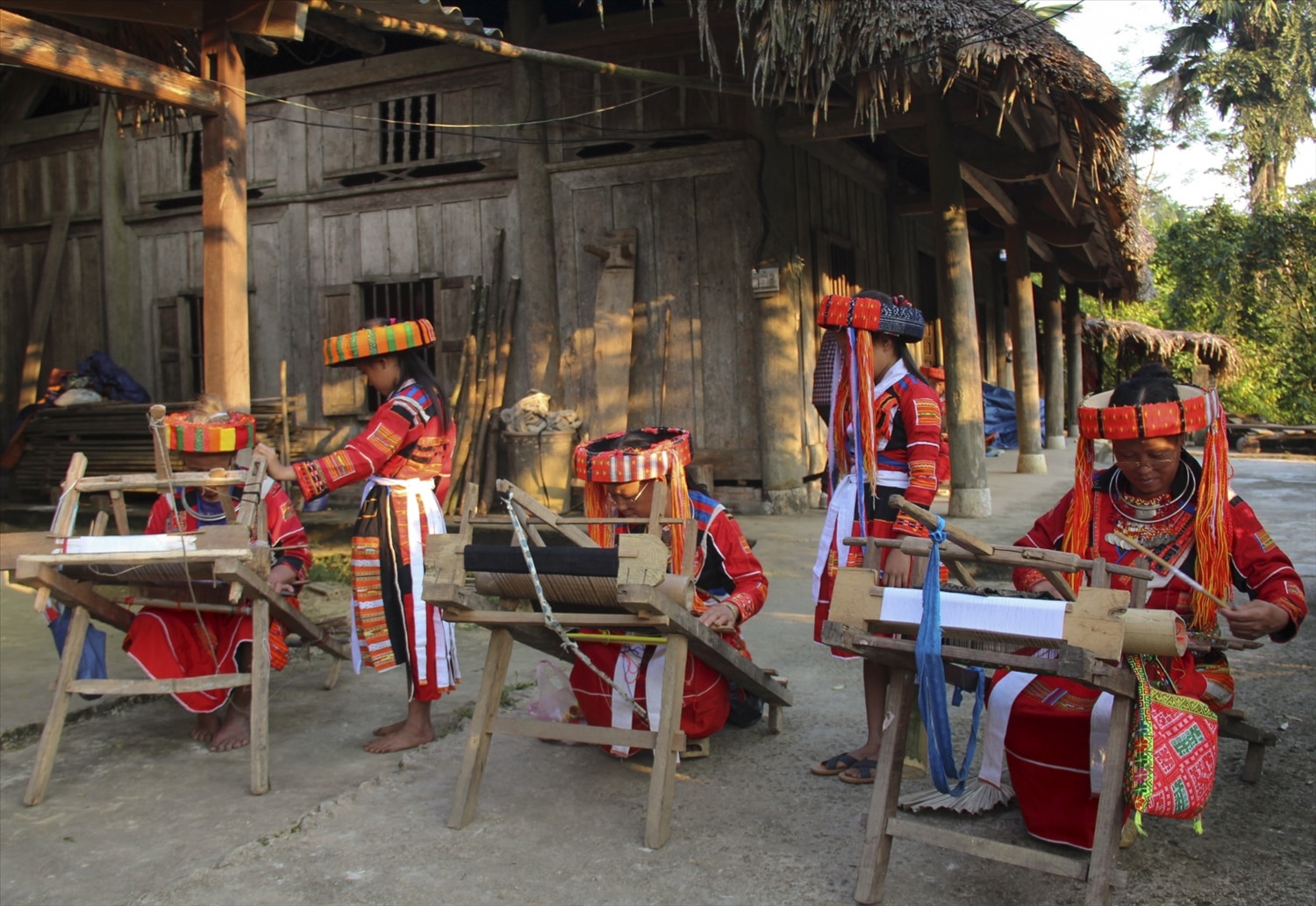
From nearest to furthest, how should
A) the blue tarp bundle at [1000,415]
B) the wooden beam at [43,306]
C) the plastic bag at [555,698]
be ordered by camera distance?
the plastic bag at [555,698] → the wooden beam at [43,306] → the blue tarp bundle at [1000,415]

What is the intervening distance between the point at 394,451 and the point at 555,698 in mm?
1103

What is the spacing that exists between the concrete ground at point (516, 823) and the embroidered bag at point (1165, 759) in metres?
0.34

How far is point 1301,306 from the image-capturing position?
2062 cm

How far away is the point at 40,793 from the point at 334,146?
26.9 ft

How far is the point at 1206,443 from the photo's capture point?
298 cm

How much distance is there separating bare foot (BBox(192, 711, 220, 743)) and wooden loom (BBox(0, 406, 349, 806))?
0.47 meters

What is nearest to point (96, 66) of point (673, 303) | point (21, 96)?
point (673, 303)

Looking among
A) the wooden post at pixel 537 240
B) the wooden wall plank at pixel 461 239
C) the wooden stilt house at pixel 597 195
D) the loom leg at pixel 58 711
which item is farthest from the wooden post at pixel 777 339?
the loom leg at pixel 58 711

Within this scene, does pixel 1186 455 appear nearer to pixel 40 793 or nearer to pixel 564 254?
pixel 40 793

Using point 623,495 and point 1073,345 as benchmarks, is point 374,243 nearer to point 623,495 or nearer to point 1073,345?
point 623,495

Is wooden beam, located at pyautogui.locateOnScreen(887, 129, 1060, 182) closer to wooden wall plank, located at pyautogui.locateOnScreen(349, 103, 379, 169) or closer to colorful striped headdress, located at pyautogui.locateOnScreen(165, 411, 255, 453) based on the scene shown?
wooden wall plank, located at pyautogui.locateOnScreen(349, 103, 379, 169)

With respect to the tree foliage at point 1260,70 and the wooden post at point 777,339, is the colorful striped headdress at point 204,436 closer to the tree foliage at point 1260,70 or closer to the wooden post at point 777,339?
the wooden post at point 777,339

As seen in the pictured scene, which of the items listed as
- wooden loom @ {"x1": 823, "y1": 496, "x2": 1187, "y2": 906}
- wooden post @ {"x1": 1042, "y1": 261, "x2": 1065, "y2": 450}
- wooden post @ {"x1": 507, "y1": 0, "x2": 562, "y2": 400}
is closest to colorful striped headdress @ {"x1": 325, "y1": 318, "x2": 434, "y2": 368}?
wooden loom @ {"x1": 823, "y1": 496, "x2": 1187, "y2": 906}

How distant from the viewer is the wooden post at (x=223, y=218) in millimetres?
5770
